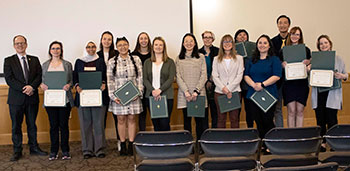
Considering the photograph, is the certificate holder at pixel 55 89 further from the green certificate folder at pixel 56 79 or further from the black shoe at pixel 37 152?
the black shoe at pixel 37 152

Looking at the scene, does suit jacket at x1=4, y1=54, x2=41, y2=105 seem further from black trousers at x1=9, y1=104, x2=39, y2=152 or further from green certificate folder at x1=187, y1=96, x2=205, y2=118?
green certificate folder at x1=187, y1=96, x2=205, y2=118

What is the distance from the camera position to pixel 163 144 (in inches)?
108

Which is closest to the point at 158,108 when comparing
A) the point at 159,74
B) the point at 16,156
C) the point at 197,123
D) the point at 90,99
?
the point at 159,74

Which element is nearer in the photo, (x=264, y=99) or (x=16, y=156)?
(x=264, y=99)

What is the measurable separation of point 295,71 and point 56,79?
10.1 feet

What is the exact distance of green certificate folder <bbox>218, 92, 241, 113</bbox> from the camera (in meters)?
4.07

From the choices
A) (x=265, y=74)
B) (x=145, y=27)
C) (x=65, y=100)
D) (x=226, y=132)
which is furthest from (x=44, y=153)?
(x=265, y=74)

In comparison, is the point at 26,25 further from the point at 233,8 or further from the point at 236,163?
the point at 236,163

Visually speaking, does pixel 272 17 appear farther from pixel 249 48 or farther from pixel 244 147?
pixel 244 147

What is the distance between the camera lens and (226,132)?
107 inches

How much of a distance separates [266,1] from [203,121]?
9.15ft

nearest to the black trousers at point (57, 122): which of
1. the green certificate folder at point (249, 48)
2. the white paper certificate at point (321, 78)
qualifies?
the green certificate folder at point (249, 48)

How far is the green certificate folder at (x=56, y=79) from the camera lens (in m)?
4.11

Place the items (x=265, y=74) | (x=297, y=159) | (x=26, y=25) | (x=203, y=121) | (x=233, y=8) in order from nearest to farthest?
(x=297, y=159) → (x=265, y=74) → (x=203, y=121) → (x=26, y=25) → (x=233, y=8)
